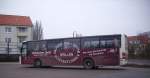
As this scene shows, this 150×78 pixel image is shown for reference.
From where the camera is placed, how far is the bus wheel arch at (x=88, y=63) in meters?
20.4

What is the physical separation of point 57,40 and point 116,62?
19.4 feet

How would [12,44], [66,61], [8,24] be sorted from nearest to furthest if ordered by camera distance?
[66,61] → [12,44] → [8,24]

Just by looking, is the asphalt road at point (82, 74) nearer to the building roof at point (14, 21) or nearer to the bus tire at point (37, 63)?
the bus tire at point (37, 63)

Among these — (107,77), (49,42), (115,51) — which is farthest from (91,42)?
(107,77)

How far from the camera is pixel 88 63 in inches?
815

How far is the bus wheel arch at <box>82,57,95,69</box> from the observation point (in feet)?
66.8

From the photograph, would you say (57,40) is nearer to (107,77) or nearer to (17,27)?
(107,77)

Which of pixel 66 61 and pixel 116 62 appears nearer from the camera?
pixel 116 62

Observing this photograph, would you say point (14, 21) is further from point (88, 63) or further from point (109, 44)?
point (109, 44)

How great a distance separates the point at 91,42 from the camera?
2050cm

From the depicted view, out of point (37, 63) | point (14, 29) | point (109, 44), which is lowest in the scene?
point (37, 63)

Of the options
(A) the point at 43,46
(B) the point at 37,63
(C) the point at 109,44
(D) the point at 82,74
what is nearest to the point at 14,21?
(B) the point at 37,63

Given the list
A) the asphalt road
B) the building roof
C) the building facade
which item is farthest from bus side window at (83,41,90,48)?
the building roof

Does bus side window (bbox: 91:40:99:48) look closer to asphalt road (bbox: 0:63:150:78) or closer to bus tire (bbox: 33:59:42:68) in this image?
asphalt road (bbox: 0:63:150:78)
